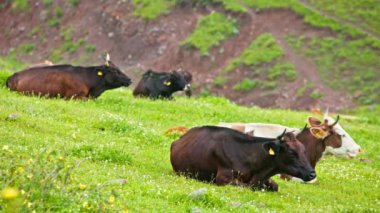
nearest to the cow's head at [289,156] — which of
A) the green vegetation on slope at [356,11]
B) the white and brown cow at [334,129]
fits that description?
the white and brown cow at [334,129]

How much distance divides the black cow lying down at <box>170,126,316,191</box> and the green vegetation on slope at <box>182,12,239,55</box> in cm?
4669

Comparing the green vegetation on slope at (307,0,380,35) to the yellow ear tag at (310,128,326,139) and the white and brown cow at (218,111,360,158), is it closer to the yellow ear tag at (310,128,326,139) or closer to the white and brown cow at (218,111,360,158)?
the white and brown cow at (218,111,360,158)

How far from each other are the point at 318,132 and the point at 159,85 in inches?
538

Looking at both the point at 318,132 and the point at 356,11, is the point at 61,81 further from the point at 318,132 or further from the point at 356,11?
the point at 356,11

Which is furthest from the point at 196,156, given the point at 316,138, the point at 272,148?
the point at 316,138

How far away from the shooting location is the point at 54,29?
73438 mm

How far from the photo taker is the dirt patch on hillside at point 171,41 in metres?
55.4

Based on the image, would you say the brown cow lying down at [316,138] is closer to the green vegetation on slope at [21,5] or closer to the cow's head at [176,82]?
the cow's head at [176,82]

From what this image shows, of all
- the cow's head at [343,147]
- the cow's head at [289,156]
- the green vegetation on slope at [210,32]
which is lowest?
the green vegetation on slope at [210,32]

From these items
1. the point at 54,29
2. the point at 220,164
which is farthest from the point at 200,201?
the point at 54,29

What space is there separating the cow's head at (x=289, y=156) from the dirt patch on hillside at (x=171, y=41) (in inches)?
1465

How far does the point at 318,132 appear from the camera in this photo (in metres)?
19.5

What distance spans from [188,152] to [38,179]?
22.7ft

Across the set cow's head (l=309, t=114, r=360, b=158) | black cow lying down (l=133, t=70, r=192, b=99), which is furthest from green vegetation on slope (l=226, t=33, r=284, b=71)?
cow's head (l=309, t=114, r=360, b=158)
